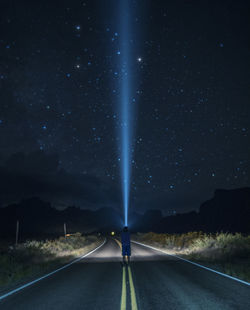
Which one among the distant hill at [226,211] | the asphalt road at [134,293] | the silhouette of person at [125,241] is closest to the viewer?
the asphalt road at [134,293]

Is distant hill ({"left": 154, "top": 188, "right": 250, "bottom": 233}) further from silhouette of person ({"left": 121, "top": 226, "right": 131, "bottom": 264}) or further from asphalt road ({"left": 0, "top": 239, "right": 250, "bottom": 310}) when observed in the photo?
asphalt road ({"left": 0, "top": 239, "right": 250, "bottom": 310})

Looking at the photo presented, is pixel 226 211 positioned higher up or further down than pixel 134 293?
further down

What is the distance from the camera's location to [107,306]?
6.03 m

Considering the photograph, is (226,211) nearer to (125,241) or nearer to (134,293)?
(125,241)

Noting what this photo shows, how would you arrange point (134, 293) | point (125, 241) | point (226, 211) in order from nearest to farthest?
point (134, 293)
point (125, 241)
point (226, 211)

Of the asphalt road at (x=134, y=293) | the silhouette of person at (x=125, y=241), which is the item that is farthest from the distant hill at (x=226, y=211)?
the asphalt road at (x=134, y=293)

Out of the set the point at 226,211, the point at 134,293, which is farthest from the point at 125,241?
the point at 226,211

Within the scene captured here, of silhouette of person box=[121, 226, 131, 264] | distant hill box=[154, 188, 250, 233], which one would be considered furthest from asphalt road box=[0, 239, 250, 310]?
distant hill box=[154, 188, 250, 233]

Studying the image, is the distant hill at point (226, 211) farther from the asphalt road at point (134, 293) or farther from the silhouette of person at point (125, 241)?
the asphalt road at point (134, 293)

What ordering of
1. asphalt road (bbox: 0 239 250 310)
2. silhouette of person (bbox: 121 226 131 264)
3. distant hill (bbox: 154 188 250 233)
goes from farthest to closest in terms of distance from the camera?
distant hill (bbox: 154 188 250 233) → silhouette of person (bbox: 121 226 131 264) → asphalt road (bbox: 0 239 250 310)

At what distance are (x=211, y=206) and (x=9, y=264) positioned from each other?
14017cm

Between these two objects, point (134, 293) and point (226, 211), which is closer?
point (134, 293)

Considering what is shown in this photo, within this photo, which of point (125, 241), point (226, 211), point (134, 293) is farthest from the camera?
point (226, 211)

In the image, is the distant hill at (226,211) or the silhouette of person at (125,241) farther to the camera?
the distant hill at (226,211)
